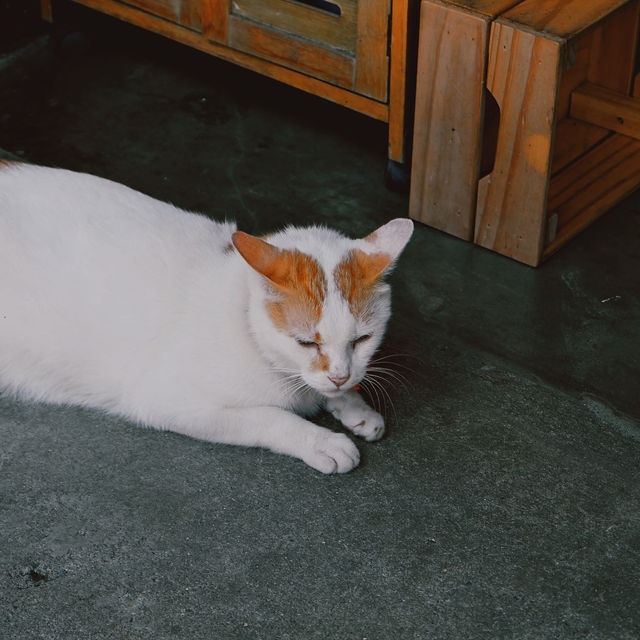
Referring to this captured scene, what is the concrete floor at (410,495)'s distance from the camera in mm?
1868

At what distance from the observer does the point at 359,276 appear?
1.96m

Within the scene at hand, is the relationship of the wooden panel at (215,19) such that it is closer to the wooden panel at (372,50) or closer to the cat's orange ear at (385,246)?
the wooden panel at (372,50)

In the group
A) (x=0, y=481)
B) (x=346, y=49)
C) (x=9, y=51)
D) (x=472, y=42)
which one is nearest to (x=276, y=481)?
(x=0, y=481)

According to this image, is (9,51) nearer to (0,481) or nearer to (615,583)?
(0,481)

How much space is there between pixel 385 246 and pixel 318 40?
4.09 feet

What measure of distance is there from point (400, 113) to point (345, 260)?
110 cm

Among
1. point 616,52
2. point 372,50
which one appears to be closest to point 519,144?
point 372,50

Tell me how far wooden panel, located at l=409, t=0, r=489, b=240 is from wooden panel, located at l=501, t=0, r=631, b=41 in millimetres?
103

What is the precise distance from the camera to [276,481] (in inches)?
84.0

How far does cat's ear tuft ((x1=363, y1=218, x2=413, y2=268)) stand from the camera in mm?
1976

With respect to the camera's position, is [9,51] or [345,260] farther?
[9,51]

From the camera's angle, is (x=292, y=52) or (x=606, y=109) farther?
(x=292, y=52)

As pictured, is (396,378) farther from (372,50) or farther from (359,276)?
(372,50)

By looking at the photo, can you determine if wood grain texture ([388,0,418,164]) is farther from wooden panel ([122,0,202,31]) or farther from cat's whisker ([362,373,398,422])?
cat's whisker ([362,373,398,422])
